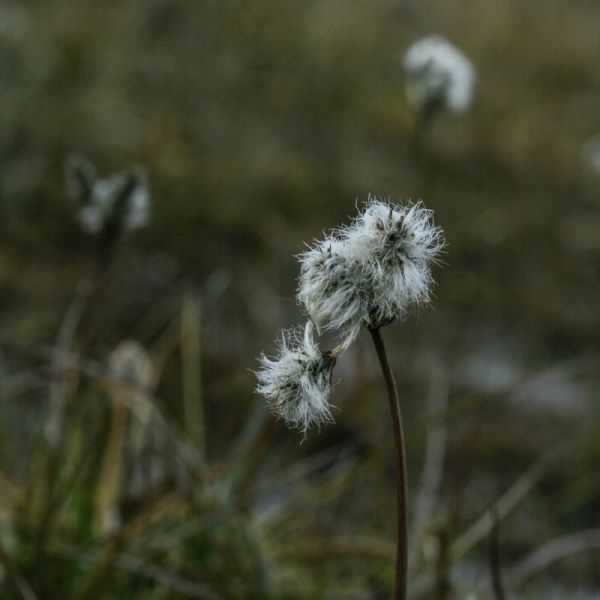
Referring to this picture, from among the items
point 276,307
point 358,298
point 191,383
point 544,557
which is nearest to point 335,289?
point 358,298

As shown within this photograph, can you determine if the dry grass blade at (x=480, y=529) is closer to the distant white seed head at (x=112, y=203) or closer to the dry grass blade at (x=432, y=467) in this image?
the dry grass blade at (x=432, y=467)

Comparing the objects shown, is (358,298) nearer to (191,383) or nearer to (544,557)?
(544,557)

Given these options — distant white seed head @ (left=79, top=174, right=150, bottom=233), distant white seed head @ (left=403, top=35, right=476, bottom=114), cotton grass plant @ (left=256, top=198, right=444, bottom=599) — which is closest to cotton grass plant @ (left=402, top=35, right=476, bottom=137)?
distant white seed head @ (left=403, top=35, right=476, bottom=114)

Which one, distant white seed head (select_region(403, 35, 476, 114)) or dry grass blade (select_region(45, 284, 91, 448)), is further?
distant white seed head (select_region(403, 35, 476, 114))

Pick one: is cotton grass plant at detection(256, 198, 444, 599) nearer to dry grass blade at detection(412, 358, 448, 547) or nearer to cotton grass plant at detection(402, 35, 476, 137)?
dry grass blade at detection(412, 358, 448, 547)

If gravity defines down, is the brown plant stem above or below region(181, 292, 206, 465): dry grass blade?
below

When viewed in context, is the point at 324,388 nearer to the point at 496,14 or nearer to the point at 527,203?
the point at 527,203

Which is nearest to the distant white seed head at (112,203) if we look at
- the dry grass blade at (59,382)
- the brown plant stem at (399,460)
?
the dry grass blade at (59,382)
